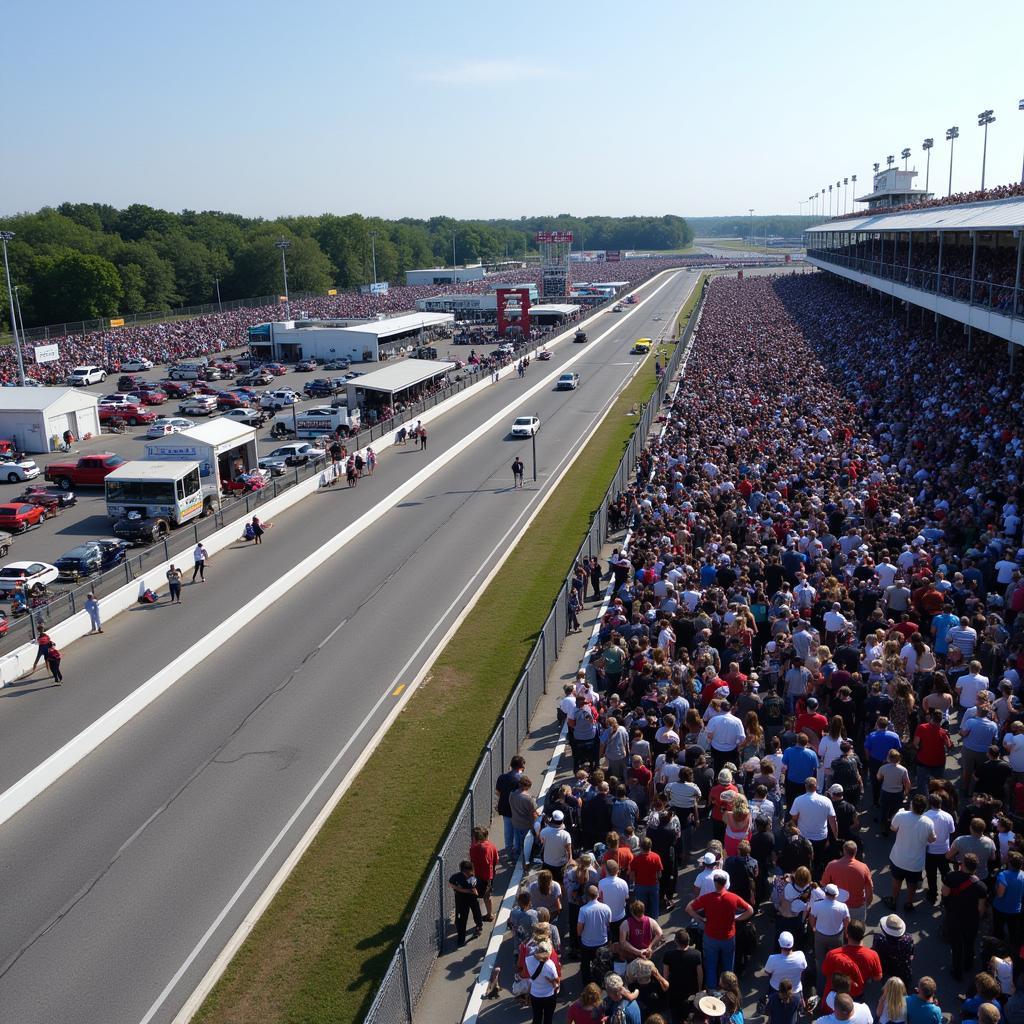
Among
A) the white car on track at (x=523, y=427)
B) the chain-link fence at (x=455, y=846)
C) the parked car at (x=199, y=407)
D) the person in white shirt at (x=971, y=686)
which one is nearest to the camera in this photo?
the chain-link fence at (x=455, y=846)

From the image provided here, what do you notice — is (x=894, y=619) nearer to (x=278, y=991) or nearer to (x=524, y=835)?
(x=524, y=835)

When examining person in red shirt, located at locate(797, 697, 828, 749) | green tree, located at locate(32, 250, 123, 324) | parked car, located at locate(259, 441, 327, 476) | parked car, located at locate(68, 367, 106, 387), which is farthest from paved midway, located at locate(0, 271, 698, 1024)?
green tree, located at locate(32, 250, 123, 324)

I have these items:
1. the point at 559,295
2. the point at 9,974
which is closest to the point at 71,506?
the point at 9,974

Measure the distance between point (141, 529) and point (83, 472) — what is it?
32.4 ft

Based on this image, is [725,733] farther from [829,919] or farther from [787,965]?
[787,965]

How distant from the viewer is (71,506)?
124 ft

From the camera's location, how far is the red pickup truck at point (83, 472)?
40.1m

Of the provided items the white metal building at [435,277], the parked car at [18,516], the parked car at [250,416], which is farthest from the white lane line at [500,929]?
the white metal building at [435,277]

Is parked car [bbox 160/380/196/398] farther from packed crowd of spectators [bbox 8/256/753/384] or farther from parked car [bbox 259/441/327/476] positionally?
parked car [bbox 259/441/327/476]

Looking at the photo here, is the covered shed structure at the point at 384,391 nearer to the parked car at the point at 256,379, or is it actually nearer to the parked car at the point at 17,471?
the parked car at the point at 17,471

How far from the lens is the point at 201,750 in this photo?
17531 mm

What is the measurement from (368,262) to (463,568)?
167025 millimetres

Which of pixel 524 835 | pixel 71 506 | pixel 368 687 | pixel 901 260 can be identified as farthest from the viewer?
pixel 901 260

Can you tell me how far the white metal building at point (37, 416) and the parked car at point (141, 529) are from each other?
1758 cm
